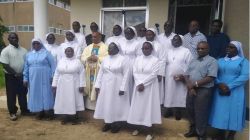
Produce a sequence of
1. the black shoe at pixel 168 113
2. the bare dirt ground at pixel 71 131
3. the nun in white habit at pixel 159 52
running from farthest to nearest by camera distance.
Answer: the black shoe at pixel 168 113 < the nun in white habit at pixel 159 52 < the bare dirt ground at pixel 71 131

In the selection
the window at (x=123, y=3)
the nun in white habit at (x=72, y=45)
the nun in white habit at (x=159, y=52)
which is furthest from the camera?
the window at (x=123, y=3)

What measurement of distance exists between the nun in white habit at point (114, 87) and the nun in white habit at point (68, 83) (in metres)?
0.73

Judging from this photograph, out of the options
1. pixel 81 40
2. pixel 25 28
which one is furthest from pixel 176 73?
pixel 25 28

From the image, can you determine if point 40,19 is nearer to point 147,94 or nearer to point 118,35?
point 118,35

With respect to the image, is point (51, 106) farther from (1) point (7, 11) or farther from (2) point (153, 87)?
(1) point (7, 11)

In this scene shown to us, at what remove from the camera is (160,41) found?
21.2ft

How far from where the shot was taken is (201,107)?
4.83 m

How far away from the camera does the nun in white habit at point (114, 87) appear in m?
5.55

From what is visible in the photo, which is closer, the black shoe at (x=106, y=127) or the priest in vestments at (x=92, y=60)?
the black shoe at (x=106, y=127)

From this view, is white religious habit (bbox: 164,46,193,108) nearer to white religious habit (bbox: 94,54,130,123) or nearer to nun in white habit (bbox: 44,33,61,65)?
white religious habit (bbox: 94,54,130,123)

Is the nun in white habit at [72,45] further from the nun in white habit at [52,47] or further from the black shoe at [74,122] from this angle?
the black shoe at [74,122]

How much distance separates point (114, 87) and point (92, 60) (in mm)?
981

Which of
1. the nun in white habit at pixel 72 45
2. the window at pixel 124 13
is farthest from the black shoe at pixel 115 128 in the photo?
the window at pixel 124 13

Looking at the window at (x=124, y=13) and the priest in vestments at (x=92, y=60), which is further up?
the window at (x=124, y=13)
